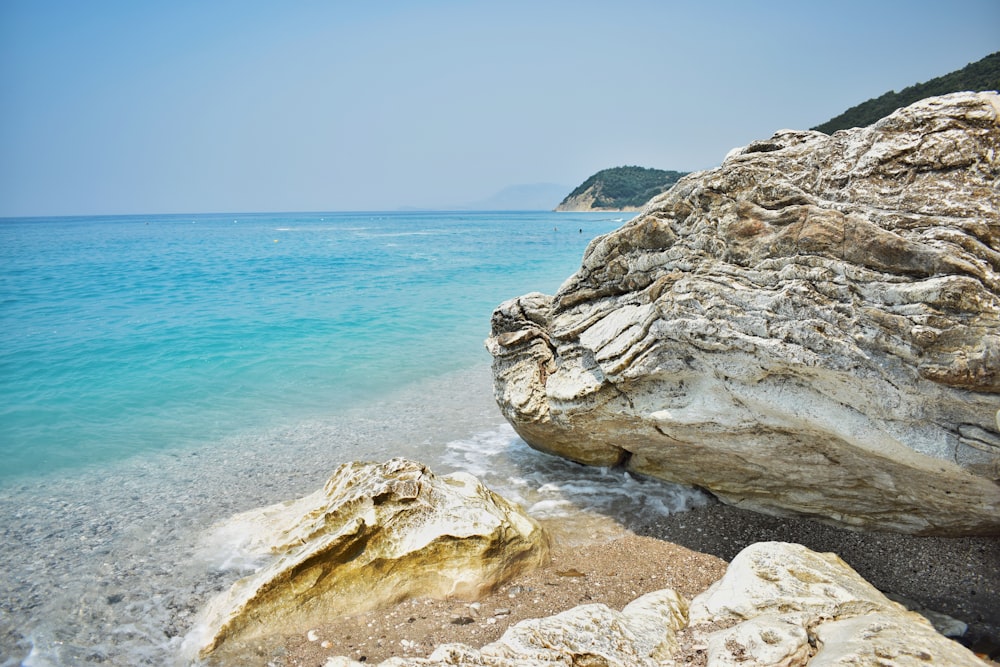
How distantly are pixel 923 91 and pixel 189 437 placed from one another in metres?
49.5

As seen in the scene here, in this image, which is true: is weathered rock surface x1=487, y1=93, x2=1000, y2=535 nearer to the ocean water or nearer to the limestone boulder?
the limestone boulder

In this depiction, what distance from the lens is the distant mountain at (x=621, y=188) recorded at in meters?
150

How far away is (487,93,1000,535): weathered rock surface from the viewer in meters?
4.10

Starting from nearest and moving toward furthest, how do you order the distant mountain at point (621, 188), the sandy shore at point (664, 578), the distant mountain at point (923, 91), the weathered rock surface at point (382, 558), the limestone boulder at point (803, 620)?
1. the limestone boulder at point (803, 620)
2. the sandy shore at point (664, 578)
3. the weathered rock surface at point (382, 558)
4. the distant mountain at point (923, 91)
5. the distant mountain at point (621, 188)

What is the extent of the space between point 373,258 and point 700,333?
36.7 meters

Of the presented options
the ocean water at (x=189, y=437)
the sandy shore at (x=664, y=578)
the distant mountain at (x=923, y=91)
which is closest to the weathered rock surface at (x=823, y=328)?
the sandy shore at (x=664, y=578)

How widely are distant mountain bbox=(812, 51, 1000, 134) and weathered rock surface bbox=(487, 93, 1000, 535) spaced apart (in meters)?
34.2

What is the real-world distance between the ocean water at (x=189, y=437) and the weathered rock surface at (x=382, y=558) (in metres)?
0.68

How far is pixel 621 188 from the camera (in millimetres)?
159250

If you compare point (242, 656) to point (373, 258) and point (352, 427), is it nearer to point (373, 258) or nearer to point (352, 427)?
point (352, 427)

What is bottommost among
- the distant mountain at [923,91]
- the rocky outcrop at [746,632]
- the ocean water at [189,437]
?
the ocean water at [189,437]

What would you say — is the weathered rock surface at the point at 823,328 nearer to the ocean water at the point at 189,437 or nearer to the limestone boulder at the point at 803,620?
the limestone boulder at the point at 803,620

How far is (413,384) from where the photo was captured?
40.5 ft

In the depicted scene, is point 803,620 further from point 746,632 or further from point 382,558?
point 382,558
